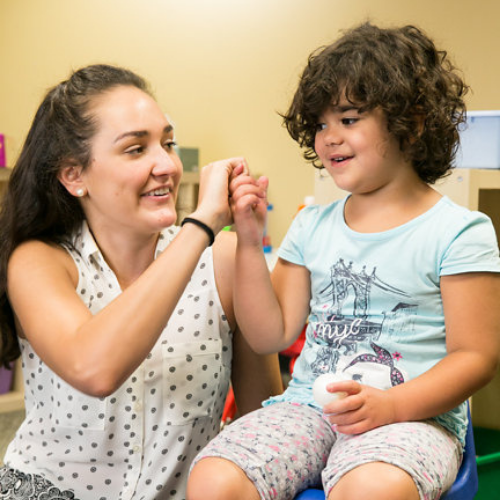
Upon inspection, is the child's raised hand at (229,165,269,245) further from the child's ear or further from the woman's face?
the child's ear

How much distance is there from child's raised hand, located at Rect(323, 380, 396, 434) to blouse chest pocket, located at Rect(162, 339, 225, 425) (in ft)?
1.02

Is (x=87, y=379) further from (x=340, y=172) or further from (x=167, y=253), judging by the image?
(x=340, y=172)

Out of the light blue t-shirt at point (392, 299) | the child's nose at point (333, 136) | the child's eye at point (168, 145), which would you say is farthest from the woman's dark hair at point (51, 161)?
the light blue t-shirt at point (392, 299)

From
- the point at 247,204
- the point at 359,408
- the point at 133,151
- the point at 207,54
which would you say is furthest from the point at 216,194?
the point at 207,54

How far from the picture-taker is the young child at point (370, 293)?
89 centimetres

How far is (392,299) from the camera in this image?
104cm

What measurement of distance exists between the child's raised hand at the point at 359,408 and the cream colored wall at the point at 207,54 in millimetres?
1907

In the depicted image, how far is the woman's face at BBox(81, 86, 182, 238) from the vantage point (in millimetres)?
1067

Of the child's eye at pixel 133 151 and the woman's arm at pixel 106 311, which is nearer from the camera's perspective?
the woman's arm at pixel 106 311

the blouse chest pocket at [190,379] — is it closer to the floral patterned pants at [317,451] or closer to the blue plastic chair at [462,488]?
the floral patterned pants at [317,451]

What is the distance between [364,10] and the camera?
2.58 metres

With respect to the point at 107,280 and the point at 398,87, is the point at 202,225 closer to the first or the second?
the point at 107,280

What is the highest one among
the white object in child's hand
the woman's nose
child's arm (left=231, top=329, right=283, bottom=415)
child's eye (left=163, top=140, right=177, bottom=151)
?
child's eye (left=163, top=140, right=177, bottom=151)

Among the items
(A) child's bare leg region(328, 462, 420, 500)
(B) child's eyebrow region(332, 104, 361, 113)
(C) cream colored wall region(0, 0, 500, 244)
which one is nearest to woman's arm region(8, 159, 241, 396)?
(B) child's eyebrow region(332, 104, 361, 113)
